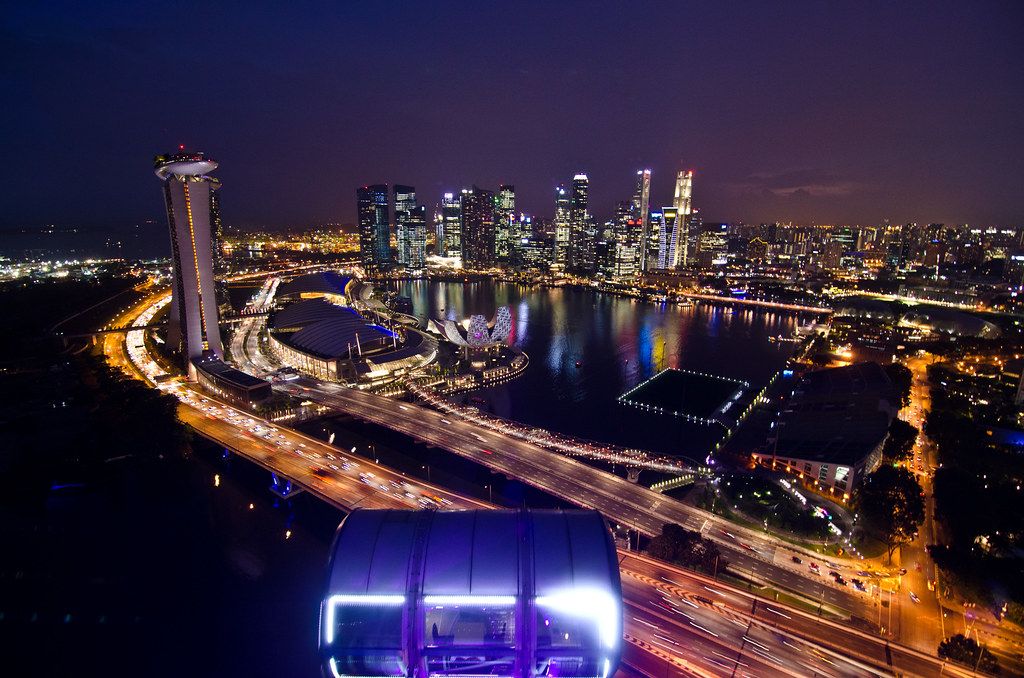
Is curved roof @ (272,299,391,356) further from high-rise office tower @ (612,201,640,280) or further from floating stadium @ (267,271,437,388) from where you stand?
high-rise office tower @ (612,201,640,280)

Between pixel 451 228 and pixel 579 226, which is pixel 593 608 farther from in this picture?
pixel 451 228

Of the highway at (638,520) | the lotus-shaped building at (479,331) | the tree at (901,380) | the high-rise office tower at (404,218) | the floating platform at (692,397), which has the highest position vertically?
the high-rise office tower at (404,218)

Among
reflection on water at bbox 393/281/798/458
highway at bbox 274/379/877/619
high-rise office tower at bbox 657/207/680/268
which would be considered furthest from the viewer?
high-rise office tower at bbox 657/207/680/268

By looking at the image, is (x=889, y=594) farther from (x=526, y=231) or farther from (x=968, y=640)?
(x=526, y=231)

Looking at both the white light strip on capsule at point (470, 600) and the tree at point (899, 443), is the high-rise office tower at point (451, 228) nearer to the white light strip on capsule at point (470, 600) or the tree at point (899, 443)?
the tree at point (899, 443)

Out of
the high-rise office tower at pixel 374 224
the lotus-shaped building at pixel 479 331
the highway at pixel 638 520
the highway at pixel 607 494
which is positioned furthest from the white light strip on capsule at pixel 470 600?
the high-rise office tower at pixel 374 224

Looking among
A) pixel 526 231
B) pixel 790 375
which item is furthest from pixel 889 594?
pixel 526 231

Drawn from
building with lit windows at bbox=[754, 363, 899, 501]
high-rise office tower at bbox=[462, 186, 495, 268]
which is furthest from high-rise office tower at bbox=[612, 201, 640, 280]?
building with lit windows at bbox=[754, 363, 899, 501]
